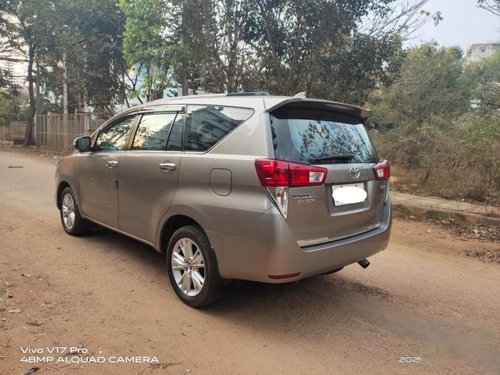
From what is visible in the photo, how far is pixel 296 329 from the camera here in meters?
3.59

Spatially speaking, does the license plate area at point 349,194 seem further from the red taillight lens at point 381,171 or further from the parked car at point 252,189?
the red taillight lens at point 381,171

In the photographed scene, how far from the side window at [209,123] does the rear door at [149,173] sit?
149 mm

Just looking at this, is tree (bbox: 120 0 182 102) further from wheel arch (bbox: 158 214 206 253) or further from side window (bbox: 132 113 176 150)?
wheel arch (bbox: 158 214 206 253)

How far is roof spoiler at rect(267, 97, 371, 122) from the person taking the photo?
356 centimetres

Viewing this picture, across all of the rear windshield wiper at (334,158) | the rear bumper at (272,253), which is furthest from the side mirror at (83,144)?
the rear windshield wiper at (334,158)

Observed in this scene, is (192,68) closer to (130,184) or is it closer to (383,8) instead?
(383,8)

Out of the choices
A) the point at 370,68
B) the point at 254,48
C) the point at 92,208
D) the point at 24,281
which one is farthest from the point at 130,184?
the point at 370,68

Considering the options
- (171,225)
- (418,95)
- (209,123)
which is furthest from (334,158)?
(418,95)

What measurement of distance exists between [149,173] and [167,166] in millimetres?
327

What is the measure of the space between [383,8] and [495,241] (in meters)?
6.03

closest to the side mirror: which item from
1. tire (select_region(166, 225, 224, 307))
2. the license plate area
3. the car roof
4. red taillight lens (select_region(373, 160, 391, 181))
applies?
the car roof

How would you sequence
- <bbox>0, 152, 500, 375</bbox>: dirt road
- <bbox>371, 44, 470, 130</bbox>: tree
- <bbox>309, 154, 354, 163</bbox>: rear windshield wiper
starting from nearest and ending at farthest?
<bbox>0, 152, 500, 375</bbox>: dirt road
<bbox>309, 154, 354, 163</bbox>: rear windshield wiper
<bbox>371, 44, 470, 130</bbox>: tree

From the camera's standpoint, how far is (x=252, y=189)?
333 centimetres

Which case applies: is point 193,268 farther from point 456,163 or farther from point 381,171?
point 456,163
